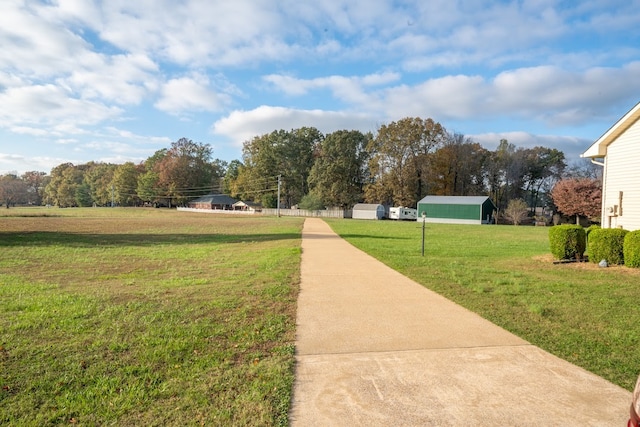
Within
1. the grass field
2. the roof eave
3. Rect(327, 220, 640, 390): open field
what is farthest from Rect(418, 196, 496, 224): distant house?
the grass field

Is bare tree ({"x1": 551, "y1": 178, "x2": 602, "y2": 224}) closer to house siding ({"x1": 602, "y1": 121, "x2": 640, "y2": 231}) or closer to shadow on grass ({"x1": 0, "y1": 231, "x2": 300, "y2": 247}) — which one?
house siding ({"x1": 602, "y1": 121, "x2": 640, "y2": 231})

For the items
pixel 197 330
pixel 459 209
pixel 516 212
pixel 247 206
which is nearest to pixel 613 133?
pixel 197 330

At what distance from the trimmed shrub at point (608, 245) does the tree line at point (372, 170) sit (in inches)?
1931

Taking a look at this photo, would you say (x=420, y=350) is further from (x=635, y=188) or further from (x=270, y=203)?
(x=270, y=203)

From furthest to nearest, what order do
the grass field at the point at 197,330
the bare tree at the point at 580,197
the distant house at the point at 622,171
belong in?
1. the bare tree at the point at 580,197
2. the distant house at the point at 622,171
3. the grass field at the point at 197,330

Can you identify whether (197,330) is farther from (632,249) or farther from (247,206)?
(247,206)

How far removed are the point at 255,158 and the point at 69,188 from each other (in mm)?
67698

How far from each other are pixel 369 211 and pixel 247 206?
30965 mm

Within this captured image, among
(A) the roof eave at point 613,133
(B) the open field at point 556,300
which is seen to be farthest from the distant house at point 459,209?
(B) the open field at point 556,300

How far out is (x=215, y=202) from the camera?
86250 mm

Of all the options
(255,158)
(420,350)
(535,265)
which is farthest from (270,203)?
(420,350)

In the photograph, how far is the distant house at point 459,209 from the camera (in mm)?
47344

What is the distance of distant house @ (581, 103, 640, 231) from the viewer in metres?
11.3

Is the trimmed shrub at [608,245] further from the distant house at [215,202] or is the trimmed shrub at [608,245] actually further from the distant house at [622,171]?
the distant house at [215,202]
